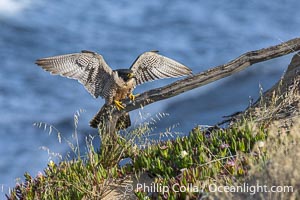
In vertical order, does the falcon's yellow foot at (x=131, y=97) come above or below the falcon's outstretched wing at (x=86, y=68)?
below

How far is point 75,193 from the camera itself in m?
8.45

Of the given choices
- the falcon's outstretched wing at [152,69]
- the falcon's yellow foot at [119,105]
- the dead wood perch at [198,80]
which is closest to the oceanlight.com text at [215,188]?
the dead wood perch at [198,80]

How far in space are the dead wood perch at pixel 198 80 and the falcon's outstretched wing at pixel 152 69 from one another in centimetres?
61

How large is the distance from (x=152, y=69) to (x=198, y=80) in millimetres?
951

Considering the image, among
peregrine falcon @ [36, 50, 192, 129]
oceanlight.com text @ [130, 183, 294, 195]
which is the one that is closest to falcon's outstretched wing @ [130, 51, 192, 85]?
peregrine falcon @ [36, 50, 192, 129]

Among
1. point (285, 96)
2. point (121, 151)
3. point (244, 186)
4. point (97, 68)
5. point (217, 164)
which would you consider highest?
point (97, 68)

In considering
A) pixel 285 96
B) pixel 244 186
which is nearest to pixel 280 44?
pixel 285 96

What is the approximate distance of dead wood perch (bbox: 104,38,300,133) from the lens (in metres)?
10.1

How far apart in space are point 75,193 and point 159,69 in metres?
3.09

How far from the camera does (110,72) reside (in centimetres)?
1088

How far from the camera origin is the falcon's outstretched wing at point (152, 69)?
1088cm

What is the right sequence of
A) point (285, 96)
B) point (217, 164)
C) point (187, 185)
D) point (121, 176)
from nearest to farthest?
point (187, 185) → point (217, 164) → point (121, 176) → point (285, 96)

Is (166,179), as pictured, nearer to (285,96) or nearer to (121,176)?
(121,176)

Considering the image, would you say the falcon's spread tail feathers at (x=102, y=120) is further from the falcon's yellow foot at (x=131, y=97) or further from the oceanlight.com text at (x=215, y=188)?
the oceanlight.com text at (x=215, y=188)
